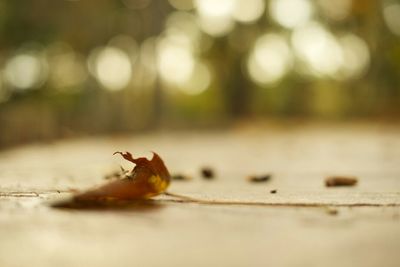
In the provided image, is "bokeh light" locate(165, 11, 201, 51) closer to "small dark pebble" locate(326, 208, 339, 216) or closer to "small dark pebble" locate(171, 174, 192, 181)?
"small dark pebble" locate(171, 174, 192, 181)

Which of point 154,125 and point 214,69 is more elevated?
point 214,69

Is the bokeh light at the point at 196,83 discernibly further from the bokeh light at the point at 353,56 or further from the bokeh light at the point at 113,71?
the bokeh light at the point at 353,56

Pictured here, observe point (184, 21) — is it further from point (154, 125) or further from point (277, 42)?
point (154, 125)

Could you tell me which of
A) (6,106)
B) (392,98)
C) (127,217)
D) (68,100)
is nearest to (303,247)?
(127,217)

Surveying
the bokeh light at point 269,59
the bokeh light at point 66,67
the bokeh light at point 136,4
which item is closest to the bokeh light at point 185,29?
the bokeh light at point 136,4

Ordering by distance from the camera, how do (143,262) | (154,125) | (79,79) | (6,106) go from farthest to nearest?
1. (79,79)
2. (154,125)
3. (6,106)
4. (143,262)

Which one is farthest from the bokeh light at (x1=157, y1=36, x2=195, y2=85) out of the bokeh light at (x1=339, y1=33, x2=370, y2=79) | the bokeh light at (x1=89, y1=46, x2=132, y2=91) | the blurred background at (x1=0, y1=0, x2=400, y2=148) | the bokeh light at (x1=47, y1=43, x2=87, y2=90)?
the bokeh light at (x1=339, y1=33, x2=370, y2=79)
